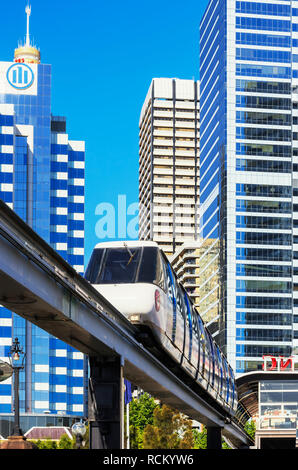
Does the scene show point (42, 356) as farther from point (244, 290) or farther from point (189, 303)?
point (189, 303)

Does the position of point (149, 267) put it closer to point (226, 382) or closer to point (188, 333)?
point (188, 333)

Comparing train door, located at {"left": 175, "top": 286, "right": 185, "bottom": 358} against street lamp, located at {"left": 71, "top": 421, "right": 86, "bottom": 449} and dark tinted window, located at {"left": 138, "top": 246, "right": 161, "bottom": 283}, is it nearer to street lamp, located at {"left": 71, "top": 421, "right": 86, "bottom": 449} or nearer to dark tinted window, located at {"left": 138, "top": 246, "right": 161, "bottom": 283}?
dark tinted window, located at {"left": 138, "top": 246, "right": 161, "bottom": 283}

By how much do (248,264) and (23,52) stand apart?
62.7 m

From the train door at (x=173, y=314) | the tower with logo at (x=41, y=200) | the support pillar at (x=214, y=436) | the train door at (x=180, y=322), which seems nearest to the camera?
the train door at (x=173, y=314)

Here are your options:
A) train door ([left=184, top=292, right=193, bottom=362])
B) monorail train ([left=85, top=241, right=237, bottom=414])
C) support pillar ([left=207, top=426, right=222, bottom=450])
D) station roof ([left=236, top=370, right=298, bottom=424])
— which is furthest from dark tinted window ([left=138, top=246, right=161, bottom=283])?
station roof ([left=236, top=370, right=298, bottom=424])

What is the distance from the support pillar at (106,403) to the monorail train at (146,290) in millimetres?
1907

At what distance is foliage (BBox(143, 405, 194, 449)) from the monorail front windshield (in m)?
50.4

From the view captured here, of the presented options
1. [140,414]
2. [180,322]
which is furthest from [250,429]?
[180,322]

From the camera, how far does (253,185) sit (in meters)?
171

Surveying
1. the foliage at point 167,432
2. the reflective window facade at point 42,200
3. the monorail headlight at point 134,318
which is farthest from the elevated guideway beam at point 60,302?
the reflective window facade at point 42,200

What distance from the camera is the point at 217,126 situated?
18062cm

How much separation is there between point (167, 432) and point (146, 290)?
5588 centimetres

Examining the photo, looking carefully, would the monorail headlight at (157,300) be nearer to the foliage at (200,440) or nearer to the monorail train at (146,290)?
the monorail train at (146,290)

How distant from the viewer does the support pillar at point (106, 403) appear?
27891mm
